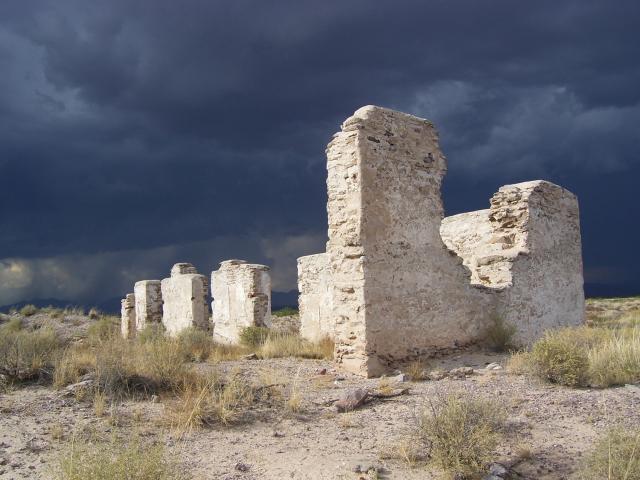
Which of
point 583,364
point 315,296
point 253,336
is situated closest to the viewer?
point 583,364

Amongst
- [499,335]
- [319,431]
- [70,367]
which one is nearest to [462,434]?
[319,431]

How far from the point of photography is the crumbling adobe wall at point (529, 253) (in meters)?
11.5

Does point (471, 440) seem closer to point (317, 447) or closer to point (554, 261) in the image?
point (317, 447)

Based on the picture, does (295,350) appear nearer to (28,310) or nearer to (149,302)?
(149,302)

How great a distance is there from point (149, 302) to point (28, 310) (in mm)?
6944

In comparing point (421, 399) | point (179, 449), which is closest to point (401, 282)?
point (421, 399)

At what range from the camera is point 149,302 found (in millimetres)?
19938

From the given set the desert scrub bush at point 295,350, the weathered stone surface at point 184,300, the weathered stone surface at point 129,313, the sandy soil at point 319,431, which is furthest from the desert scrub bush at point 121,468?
the weathered stone surface at point 129,313

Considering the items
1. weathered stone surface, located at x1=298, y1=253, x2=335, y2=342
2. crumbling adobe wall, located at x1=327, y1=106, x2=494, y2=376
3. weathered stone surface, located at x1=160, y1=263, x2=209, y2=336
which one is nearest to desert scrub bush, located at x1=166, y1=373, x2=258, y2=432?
crumbling adobe wall, located at x1=327, y1=106, x2=494, y2=376

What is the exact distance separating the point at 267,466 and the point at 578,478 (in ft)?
7.88

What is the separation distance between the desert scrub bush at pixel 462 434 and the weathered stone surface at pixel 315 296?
8812 mm

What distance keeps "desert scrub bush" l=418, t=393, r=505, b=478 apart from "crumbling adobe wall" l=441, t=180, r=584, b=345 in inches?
241

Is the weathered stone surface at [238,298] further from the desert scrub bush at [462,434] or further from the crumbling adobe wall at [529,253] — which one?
the desert scrub bush at [462,434]

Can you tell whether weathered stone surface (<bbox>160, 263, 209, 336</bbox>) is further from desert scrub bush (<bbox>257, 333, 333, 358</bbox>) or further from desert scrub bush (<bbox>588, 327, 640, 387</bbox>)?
desert scrub bush (<bbox>588, 327, 640, 387</bbox>)
